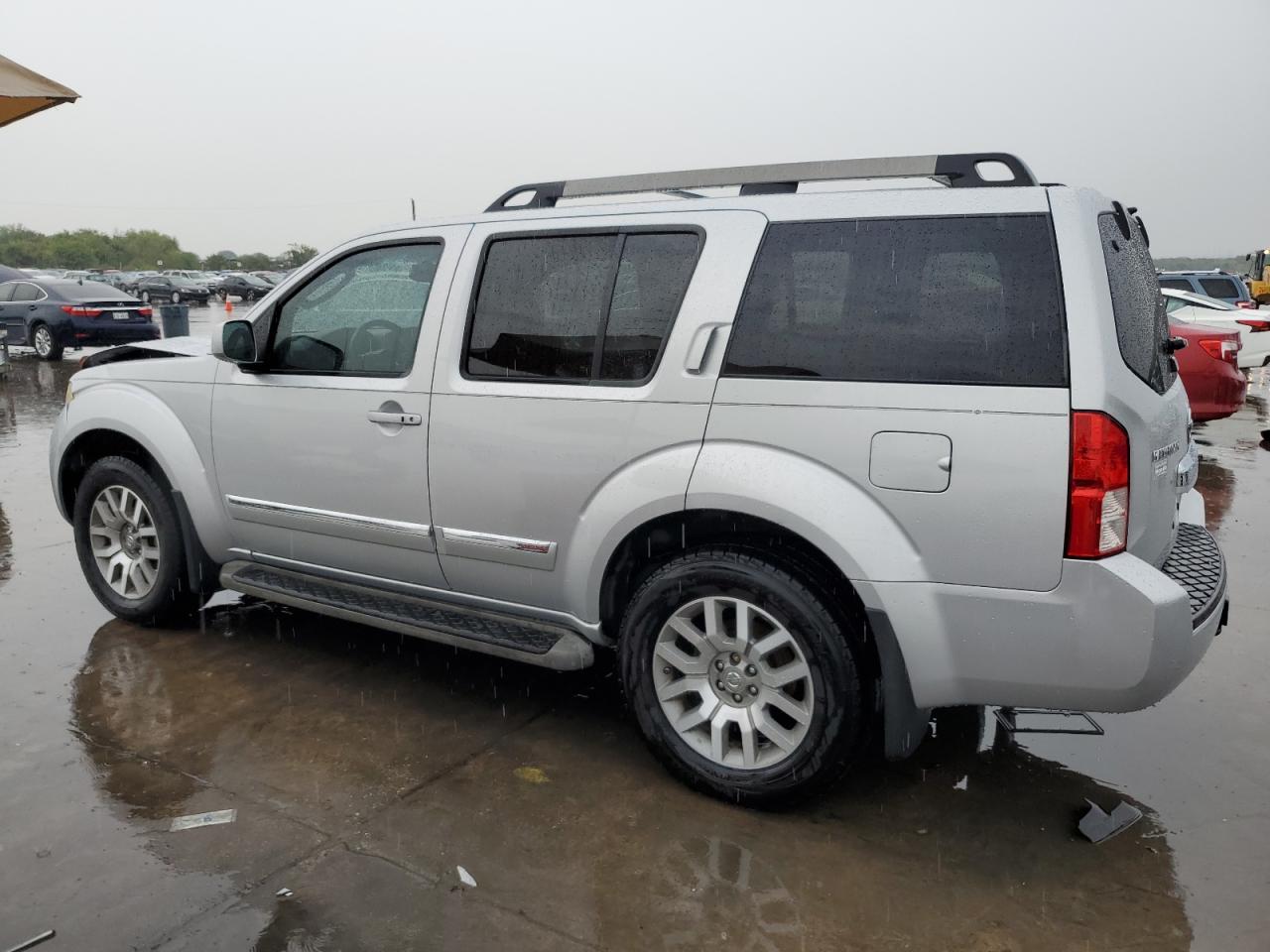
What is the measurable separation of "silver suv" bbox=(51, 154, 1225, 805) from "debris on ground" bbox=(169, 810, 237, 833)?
0.91 meters

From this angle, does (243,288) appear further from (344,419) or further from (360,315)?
(344,419)

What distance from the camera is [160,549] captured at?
464 centimetres

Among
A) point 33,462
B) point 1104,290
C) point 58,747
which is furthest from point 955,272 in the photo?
point 33,462

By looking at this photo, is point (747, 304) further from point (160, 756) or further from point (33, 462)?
point (33, 462)

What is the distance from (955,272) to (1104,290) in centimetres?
39

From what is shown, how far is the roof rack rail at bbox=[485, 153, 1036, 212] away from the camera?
306 centimetres

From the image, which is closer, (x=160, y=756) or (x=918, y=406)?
(x=918, y=406)

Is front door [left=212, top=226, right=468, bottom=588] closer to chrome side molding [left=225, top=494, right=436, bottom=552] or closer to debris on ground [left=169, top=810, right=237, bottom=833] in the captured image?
chrome side molding [left=225, top=494, right=436, bottom=552]

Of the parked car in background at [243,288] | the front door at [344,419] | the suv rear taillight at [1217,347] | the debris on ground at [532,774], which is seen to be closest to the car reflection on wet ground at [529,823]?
the debris on ground at [532,774]

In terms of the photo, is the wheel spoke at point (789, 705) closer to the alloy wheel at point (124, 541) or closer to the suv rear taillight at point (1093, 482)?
the suv rear taillight at point (1093, 482)

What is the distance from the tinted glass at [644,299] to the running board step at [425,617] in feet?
3.11

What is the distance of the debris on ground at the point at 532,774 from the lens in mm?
3470

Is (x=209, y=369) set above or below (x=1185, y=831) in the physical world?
above

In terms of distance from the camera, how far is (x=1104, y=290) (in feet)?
9.11
